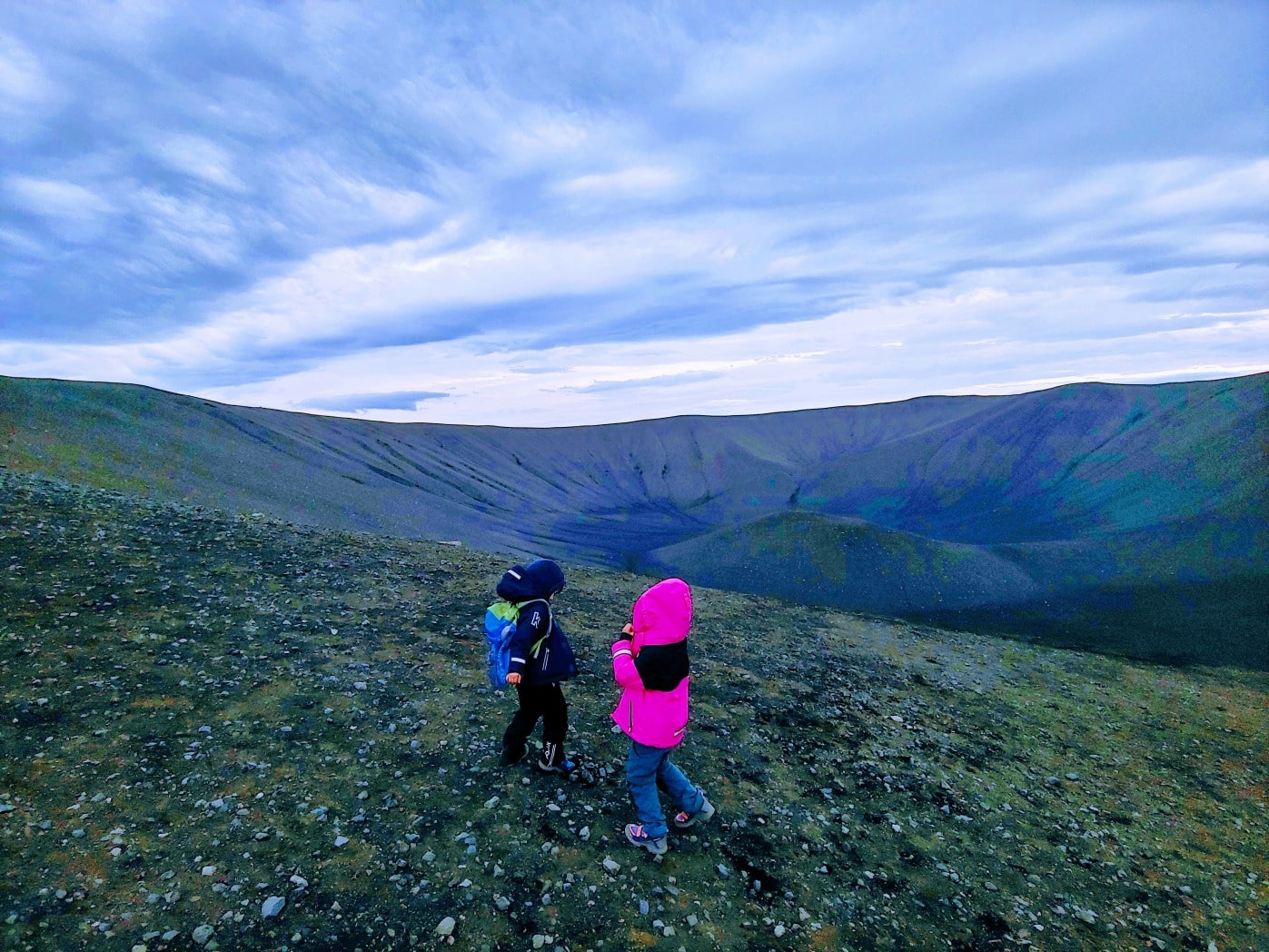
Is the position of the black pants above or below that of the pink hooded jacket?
below

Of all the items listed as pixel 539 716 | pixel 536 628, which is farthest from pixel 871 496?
pixel 536 628

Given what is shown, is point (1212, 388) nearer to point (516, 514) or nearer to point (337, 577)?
point (516, 514)

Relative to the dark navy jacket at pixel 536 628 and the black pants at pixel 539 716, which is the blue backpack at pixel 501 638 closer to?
the dark navy jacket at pixel 536 628

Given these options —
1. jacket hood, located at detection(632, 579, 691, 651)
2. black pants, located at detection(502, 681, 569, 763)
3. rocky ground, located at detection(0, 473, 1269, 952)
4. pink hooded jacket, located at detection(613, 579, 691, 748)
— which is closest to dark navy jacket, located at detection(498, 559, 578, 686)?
black pants, located at detection(502, 681, 569, 763)

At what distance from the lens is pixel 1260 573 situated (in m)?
35.1

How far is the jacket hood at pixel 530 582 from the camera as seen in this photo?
6.33 m

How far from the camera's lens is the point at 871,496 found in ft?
261

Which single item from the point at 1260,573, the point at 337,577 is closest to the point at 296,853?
the point at 337,577

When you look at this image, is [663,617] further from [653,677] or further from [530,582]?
[530,582]

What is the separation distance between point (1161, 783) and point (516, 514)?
194 ft

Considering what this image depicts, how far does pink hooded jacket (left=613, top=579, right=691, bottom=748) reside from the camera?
569cm

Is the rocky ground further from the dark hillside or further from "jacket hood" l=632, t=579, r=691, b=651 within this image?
the dark hillside

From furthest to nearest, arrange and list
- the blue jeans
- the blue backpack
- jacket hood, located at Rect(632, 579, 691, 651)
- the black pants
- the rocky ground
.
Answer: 1. the black pants
2. the blue backpack
3. the blue jeans
4. jacket hood, located at Rect(632, 579, 691, 651)
5. the rocky ground

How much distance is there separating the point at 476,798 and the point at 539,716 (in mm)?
1105
